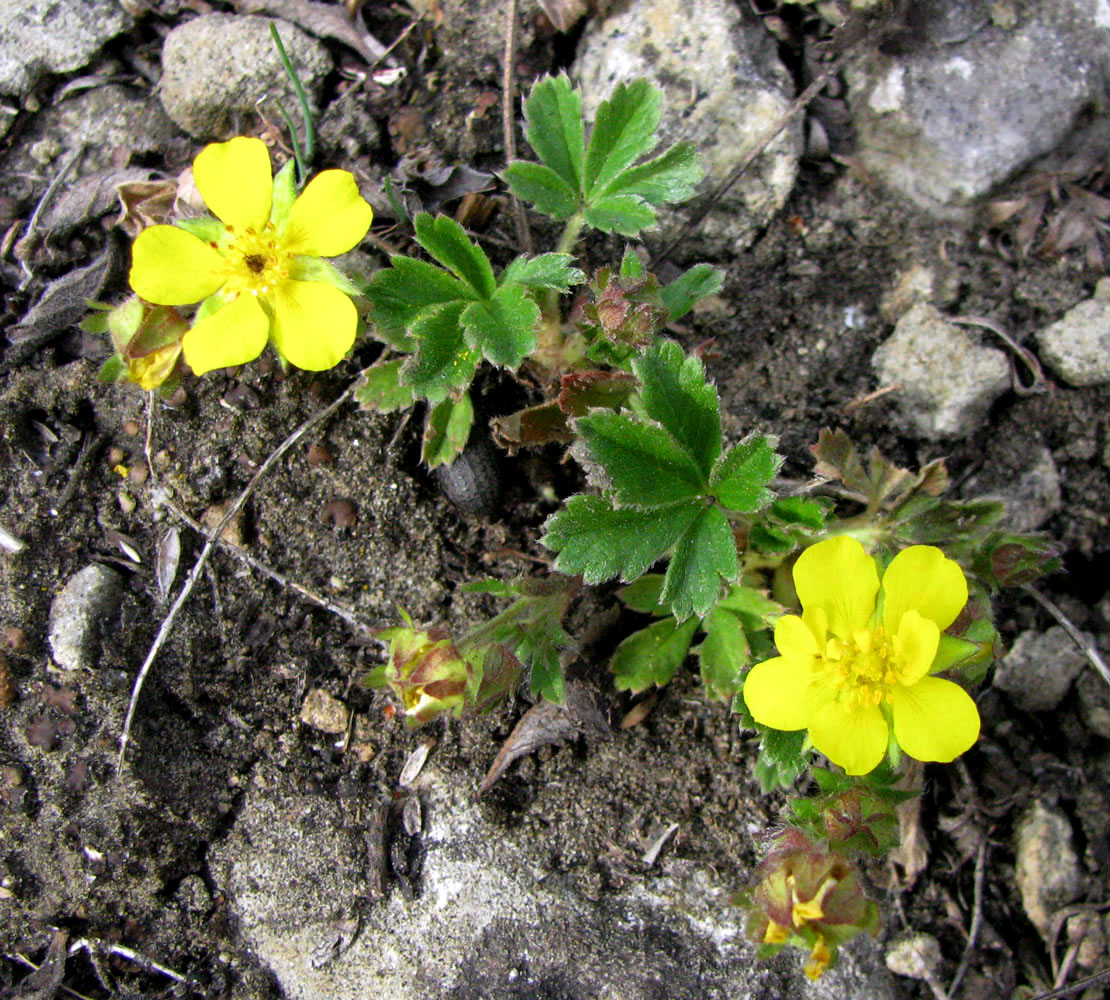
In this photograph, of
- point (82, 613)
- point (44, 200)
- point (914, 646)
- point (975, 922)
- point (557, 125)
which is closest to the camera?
point (914, 646)

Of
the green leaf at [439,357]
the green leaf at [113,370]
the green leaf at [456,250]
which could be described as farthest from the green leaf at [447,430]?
the green leaf at [113,370]

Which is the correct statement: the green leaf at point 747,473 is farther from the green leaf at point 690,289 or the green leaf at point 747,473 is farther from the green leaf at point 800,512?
the green leaf at point 690,289

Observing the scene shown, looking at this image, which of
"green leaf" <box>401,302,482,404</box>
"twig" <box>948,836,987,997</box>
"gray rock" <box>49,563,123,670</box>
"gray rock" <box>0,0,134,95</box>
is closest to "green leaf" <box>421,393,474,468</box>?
"green leaf" <box>401,302,482,404</box>

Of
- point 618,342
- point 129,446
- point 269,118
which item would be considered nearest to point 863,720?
point 618,342

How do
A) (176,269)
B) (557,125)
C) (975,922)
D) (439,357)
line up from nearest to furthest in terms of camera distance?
(176,269)
(439,357)
(557,125)
(975,922)

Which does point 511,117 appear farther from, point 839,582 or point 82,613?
point 82,613

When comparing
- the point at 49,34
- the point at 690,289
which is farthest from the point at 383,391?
the point at 49,34
